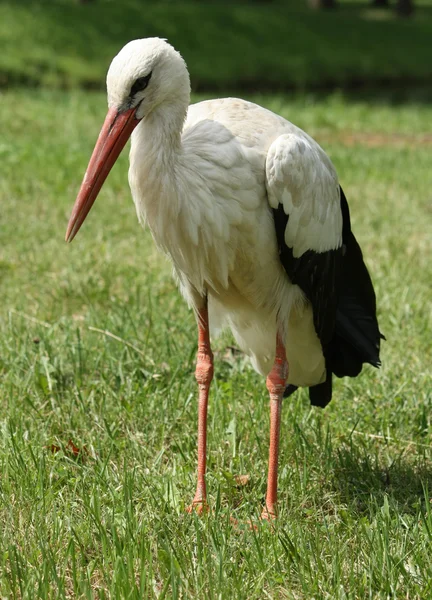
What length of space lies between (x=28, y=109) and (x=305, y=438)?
7175 mm

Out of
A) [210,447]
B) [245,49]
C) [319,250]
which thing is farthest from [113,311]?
[245,49]

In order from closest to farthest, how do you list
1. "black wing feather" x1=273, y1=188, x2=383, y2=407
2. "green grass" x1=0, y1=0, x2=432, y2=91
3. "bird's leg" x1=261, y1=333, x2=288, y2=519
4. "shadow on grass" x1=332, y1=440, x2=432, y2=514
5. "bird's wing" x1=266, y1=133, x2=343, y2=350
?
"bird's wing" x1=266, y1=133, x2=343, y2=350
"bird's leg" x1=261, y1=333, x2=288, y2=519
"shadow on grass" x1=332, y1=440, x2=432, y2=514
"black wing feather" x1=273, y1=188, x2=383, y2=407
"green grass" x1=0, y1=0, x2=432, y2=91

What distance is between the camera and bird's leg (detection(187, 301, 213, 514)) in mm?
2955

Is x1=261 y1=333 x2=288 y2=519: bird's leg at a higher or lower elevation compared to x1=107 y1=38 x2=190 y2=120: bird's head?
lower

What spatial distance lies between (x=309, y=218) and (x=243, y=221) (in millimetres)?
297

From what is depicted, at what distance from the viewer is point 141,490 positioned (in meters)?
2.87

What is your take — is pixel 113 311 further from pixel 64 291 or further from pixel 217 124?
pixel 217 124

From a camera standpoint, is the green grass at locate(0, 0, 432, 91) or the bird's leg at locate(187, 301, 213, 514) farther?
the green grass at locate(0, 0, 432, 91)

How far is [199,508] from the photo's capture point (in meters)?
2.83

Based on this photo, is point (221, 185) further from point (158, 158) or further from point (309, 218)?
point (309, 218)

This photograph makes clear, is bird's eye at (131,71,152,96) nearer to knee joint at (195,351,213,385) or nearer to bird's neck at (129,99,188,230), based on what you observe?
bird's neck at (129,99,188,230)

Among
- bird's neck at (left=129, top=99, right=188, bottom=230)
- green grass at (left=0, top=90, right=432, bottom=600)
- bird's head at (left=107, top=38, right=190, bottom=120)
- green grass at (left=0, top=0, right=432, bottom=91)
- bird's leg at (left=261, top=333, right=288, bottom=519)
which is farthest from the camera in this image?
green grass at (left=0, top=0, right=432, bottom=91)

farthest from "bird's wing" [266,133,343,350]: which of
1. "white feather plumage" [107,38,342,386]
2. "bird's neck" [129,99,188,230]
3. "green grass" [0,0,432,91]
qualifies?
"green grass" [0,0,432,91]

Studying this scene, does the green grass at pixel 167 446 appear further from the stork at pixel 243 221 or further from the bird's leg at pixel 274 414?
the stork at pixel 243 221
